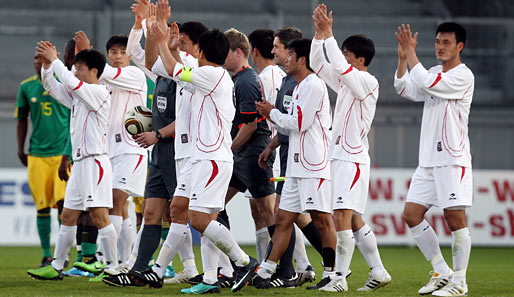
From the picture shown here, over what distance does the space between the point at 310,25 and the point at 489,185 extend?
24.5 feet

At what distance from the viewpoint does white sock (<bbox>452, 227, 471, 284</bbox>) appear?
23.0 ft

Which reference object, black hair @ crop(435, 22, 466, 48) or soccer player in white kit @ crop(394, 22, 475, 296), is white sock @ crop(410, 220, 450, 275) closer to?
soccer player in white kit @ crop(394, 22, 475, 296)

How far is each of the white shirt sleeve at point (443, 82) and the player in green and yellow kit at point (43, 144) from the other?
522cm

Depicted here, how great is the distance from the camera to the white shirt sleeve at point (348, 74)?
7.25 metres

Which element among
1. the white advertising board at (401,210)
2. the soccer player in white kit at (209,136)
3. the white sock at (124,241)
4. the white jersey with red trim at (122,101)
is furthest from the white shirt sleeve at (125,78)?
the white advertising board at (401,210)

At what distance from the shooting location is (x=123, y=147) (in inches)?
343

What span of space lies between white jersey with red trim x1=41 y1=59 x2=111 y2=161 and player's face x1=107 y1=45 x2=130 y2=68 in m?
0.77

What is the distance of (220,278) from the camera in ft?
Answer: 25.7

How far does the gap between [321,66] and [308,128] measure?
1.88ft

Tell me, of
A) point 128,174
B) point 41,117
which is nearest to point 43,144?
point 41,117

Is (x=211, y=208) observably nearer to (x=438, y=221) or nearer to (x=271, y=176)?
(x=271, y=176)

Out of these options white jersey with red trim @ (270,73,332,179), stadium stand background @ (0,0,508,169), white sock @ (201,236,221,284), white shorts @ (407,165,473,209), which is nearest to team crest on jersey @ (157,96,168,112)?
white jersey with red trim @ (270,73,332,179)

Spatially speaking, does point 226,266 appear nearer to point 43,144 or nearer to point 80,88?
point 80,88

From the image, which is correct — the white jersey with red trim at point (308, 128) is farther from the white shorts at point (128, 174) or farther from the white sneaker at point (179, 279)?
the white shorts at point (128, 174)
